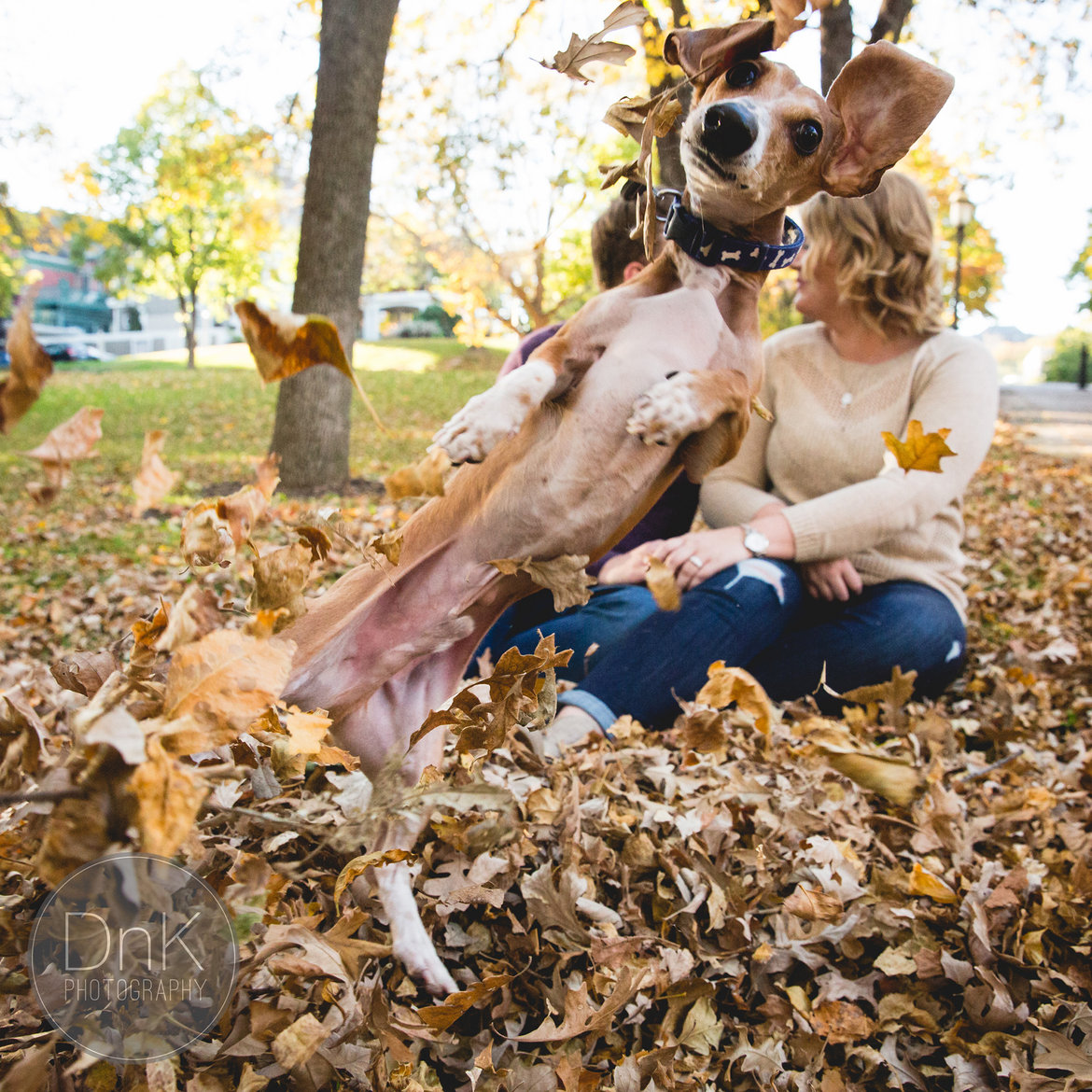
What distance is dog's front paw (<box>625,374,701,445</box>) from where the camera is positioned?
4.31 ft

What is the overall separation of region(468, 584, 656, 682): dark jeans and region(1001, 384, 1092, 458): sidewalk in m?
10.0

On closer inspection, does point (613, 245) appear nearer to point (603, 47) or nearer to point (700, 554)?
point (700, 554)

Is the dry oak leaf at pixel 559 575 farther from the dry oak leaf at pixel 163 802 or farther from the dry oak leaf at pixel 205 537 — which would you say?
the dry oak leaf at pixel 163 802

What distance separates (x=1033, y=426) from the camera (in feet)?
48.5

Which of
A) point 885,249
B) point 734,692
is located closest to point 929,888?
point 734,692

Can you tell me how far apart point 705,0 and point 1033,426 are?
11755 millimetres

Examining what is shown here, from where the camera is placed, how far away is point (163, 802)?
84 cm

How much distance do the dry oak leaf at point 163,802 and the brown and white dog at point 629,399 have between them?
1.85 feet

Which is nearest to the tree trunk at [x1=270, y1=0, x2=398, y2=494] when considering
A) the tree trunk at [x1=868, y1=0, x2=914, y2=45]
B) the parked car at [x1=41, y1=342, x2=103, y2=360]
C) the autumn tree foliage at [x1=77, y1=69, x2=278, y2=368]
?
→ the tree trunk at [x1=868, y1=0, x2=914, y2=45]

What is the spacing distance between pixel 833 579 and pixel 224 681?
2633 millimetres

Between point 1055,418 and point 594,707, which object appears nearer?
point 594,707

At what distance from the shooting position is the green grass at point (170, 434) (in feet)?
18.9

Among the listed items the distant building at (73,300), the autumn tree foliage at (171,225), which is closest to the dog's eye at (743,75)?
the autumn tree foliage at (171,225)

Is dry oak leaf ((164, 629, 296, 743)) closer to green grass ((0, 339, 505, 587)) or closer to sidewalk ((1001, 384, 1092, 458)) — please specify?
green grass ((0, 339, 505, 587))
